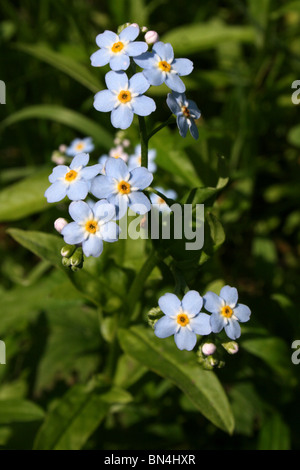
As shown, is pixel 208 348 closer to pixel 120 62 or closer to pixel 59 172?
pixel 59 172

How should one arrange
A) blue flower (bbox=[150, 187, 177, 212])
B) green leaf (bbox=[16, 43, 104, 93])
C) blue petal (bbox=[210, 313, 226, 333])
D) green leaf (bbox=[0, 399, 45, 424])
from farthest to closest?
1. green leaf (bbox=[16, 43, 104, 93])
2. blue flower (bbox=[150, 187, 177, 212])
3. green leaf (bbox=[0, 399, 45, 424])
4. blue petal (bbox=[210, 313, 226, 333])

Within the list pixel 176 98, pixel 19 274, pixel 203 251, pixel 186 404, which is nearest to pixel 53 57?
pixel 19 274

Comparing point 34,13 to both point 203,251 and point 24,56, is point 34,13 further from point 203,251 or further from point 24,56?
point 203,251

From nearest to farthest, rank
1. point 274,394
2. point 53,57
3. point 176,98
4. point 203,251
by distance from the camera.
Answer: point 176,98 → point 203,251 → point 274,394 → point 53,57

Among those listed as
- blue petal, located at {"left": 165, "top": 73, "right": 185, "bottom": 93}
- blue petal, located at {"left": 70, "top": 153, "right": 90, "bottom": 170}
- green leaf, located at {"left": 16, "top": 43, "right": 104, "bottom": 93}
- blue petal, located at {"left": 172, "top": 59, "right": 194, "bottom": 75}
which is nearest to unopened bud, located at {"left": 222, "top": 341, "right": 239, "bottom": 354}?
blue petal, located at {"left": 70, "top": 153, "right": 90, "bottom": 170}

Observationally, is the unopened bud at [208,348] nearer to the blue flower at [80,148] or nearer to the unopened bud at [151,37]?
the unopened bud at [151,37]

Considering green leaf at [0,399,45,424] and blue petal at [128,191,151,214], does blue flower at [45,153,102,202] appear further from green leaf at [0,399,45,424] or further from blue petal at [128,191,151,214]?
green leaf at [0,399,45,424]

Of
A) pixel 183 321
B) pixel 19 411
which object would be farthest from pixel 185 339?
pixel 19 411
